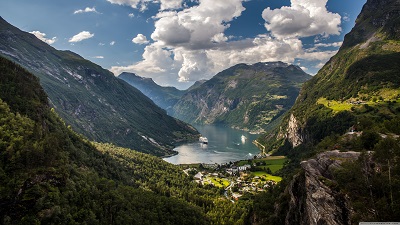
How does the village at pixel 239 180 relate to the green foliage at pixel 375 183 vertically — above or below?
below

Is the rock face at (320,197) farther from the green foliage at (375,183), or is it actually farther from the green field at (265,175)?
the green field at (265,175)

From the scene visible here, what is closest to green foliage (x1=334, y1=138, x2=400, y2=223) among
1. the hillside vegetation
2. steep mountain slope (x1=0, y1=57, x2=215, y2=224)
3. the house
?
the hillside vegetation

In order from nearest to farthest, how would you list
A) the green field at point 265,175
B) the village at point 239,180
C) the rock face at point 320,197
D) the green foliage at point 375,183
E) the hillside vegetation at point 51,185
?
the green foliage at point 375,183, the rock face at point 320,197, the hillside vegetation at point 51,185, the village at point 239,180, the green field at point 265,175

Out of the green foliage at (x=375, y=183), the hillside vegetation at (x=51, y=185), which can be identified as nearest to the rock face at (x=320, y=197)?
the green foliage at (x=375, y=183)

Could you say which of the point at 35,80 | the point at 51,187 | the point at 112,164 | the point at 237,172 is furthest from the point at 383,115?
the point at 35,80

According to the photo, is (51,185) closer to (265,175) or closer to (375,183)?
(375,183)

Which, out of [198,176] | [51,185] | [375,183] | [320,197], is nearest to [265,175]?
[198,176]

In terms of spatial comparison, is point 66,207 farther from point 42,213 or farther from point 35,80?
point 35,80

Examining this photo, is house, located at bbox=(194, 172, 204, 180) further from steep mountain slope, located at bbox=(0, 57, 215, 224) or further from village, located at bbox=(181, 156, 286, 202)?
steep mountain slope, located at bbox=(0, 57, 215, 224)
